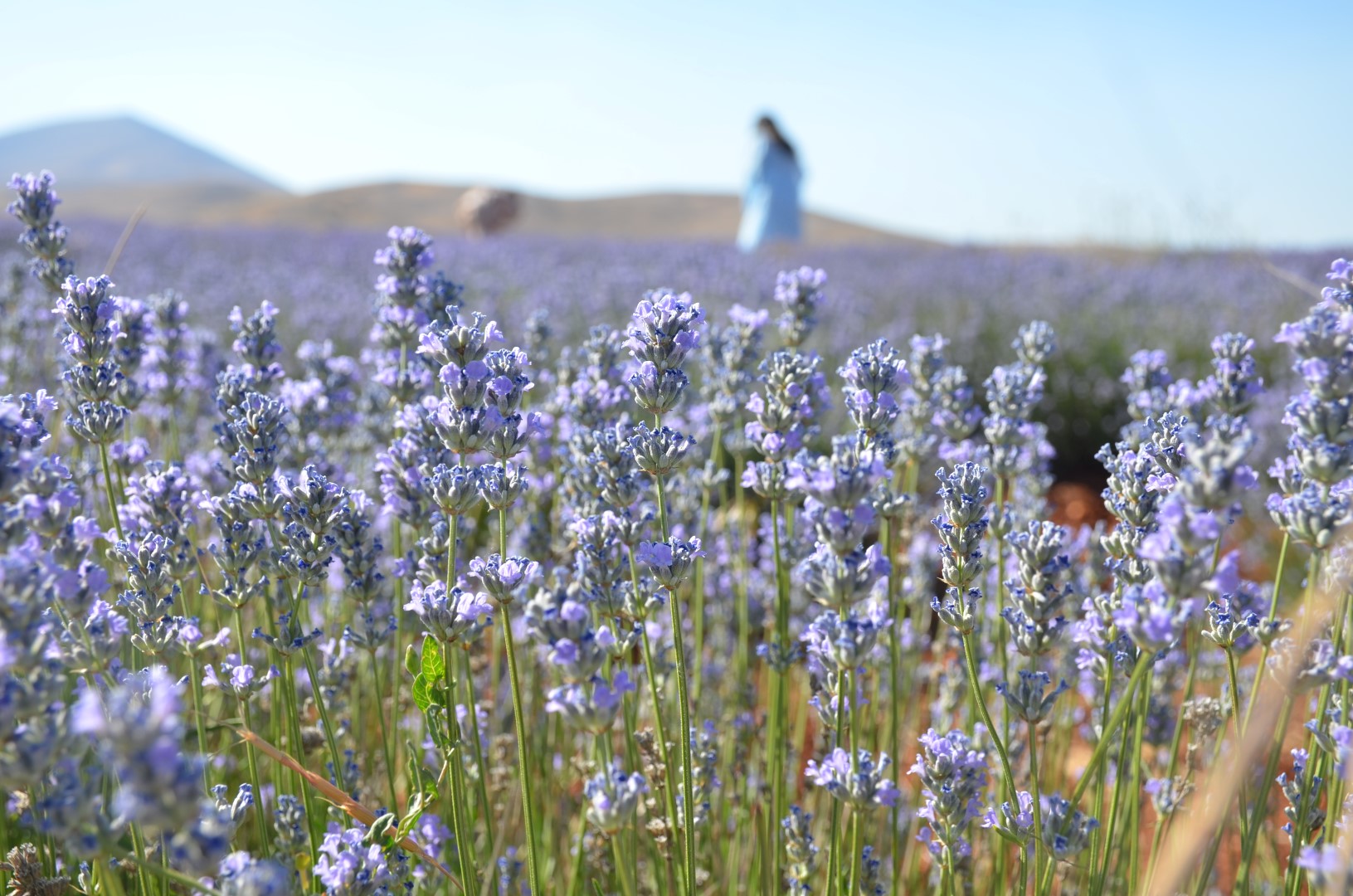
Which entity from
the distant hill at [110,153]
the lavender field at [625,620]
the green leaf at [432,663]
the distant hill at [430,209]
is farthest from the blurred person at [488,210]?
the distant hill at [110,153]

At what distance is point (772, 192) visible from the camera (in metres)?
14.6

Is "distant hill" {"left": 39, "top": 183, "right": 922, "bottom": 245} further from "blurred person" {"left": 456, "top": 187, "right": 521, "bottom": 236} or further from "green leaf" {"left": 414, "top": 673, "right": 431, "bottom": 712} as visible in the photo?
"green leaf" {"left": 414, "top": 673, "right": 431, "bottom": 712}

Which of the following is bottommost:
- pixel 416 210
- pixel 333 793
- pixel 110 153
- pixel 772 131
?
pixel 333 793

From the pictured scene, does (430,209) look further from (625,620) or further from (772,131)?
(625,620)

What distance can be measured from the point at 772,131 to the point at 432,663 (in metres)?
14.6

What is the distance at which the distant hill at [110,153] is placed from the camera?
316 ft

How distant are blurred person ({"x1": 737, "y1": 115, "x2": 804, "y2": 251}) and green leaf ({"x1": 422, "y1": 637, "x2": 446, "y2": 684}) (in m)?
13.3

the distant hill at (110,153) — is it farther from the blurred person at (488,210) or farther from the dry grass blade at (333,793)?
the dry grass blade at (333,793)

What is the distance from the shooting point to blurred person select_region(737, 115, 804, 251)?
14516 mm

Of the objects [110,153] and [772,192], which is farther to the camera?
[110,153]

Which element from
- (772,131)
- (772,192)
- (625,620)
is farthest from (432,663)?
(772,131)

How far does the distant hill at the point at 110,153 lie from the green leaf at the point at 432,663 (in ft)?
329

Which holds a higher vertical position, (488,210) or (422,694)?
(488,210)

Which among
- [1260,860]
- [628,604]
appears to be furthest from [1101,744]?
[1260,860]
